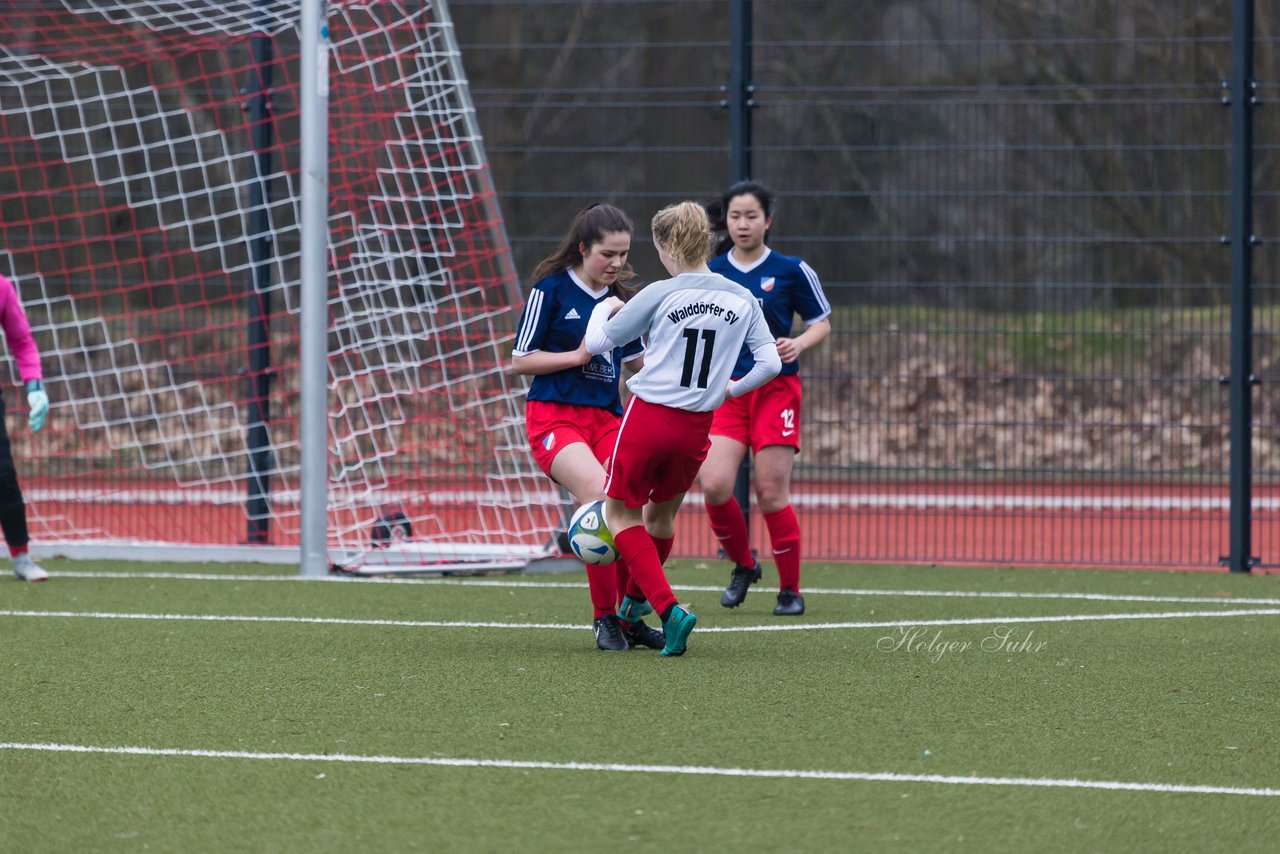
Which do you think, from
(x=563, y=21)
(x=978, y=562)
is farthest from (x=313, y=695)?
(x=563, y=21)

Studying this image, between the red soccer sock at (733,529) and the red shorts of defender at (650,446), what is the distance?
1507 mm

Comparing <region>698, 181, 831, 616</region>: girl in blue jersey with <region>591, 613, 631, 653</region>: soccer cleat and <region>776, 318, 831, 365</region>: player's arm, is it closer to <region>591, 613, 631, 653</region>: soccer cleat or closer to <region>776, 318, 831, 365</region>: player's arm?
<region>776, 318, 831, 365</region>: player's arm

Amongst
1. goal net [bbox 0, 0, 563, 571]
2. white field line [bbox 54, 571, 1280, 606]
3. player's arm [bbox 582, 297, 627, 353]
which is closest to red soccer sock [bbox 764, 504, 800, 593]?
white field line [bbox 54, 571, 1280, 606]

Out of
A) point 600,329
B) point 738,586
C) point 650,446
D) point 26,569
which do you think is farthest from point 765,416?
point 26,569

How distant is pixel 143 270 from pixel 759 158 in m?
4.53

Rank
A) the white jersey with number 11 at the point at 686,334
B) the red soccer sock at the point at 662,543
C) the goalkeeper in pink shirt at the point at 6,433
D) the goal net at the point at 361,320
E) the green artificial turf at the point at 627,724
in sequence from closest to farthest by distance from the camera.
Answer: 1. the green artificial turf at the point at 627,724
2. the white jersey with number 11 at the point at 686,334
3. the red soccer sock at the point at 662,543
4. the goalkeeper in pink shirt at the point at 6,433
5. the goal net at the point at 361,320

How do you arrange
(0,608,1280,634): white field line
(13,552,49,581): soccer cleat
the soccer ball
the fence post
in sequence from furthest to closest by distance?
the fence post → (13,552,49,581): soccer cleat → (0,608,1280,634): white field line → the soccer ball

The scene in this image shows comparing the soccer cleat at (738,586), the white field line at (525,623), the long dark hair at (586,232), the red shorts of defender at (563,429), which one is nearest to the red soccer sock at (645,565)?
the red shorts of defender at (563,429)

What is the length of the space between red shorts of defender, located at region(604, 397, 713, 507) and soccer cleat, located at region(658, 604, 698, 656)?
417 mm

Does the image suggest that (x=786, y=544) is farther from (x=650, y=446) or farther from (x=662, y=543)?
(x=650, y=446)

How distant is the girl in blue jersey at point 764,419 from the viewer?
306 inches

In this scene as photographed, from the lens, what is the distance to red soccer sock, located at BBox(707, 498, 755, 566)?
312 inches

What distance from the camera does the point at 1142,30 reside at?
1070 centimetres

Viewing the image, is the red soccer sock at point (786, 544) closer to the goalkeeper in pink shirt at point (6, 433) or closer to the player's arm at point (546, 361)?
the player's arm at point (546, 361)
